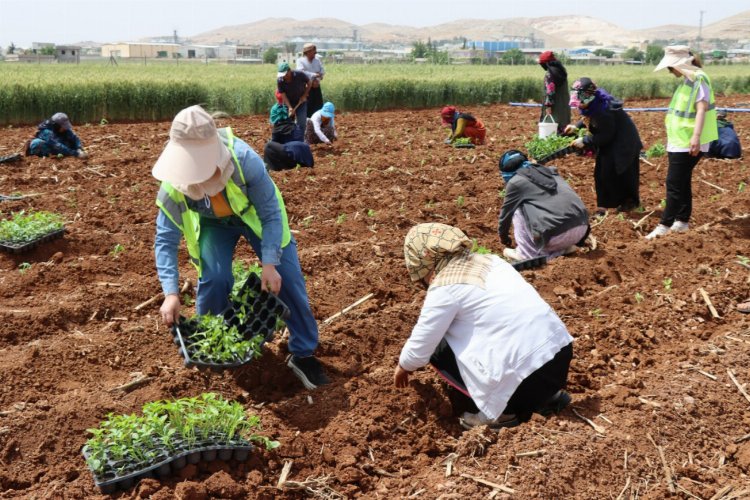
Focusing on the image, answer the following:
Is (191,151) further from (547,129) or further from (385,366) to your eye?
(547,129)

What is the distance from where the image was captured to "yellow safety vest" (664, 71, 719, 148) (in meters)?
6.87

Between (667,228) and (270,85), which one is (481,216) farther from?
(270,85)

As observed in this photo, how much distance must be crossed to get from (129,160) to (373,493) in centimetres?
845

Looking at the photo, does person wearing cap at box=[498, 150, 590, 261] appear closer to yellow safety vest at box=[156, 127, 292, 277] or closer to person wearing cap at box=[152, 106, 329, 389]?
person wearing cap at box=[152, 106, 329, 389]

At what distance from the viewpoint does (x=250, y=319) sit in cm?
425

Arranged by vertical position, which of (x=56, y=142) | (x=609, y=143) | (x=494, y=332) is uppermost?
(x=609, y=143)

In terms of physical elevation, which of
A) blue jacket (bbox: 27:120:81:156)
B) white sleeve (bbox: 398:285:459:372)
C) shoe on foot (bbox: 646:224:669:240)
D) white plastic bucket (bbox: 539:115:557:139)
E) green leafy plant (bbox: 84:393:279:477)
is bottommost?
green leafy plant (bbox: 84:393:279:477)

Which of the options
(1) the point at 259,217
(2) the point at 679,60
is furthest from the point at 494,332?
(2) the point at 679,60

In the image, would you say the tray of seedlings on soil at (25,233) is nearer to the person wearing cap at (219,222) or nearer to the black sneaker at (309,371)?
the person wearing cap at (219,222)

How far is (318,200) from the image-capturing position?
27.4 ft

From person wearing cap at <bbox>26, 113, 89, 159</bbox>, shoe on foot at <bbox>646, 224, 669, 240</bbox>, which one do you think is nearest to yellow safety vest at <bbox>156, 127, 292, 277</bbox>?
shoe on foot at <bbox>646, 224, 669, 240</bbox>

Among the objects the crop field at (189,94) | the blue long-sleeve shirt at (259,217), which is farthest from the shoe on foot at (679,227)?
the crop field at (189,94)

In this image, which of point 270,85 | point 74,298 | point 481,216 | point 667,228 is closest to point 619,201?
point 667,228

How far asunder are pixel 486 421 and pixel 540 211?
98.4 inches
